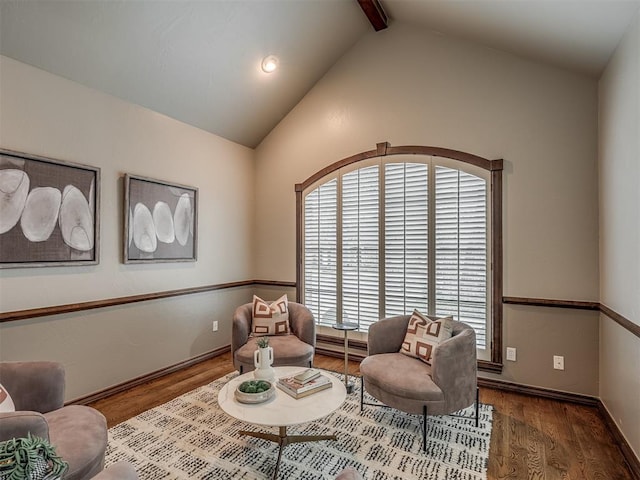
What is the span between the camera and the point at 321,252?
424 centimetres

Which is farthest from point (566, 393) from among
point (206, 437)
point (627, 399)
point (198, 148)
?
point (198, 148)

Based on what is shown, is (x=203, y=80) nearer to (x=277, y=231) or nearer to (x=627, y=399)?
(x=277, y=231)

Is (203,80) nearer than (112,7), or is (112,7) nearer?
(112,7)

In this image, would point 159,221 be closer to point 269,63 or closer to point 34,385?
point 34,385

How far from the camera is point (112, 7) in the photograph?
8.28 feet

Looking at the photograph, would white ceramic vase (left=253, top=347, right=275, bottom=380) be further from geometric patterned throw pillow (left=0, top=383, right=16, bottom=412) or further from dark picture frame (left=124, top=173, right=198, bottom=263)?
dark picture frame (left=124, top=173, right=198, bottom=263)

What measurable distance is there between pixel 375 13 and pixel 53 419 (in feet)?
13.5

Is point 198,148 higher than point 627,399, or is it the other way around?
point 198,148

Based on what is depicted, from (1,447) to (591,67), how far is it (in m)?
3.96

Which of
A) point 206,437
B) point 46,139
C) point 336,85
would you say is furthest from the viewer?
point 336,85

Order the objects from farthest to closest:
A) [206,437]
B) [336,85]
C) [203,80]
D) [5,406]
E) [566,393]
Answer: [336,85] → [203,80] → [566,393] → [206,437] → [5,406]

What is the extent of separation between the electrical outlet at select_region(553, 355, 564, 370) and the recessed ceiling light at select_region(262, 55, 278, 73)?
154 inches

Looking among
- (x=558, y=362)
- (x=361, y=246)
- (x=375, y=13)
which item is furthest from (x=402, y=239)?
(x=375, y=13)

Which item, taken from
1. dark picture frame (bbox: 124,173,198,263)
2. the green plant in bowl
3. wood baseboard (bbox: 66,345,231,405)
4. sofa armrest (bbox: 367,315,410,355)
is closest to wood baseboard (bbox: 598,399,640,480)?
sofa armrest (bbox: 367,315,410,355)
